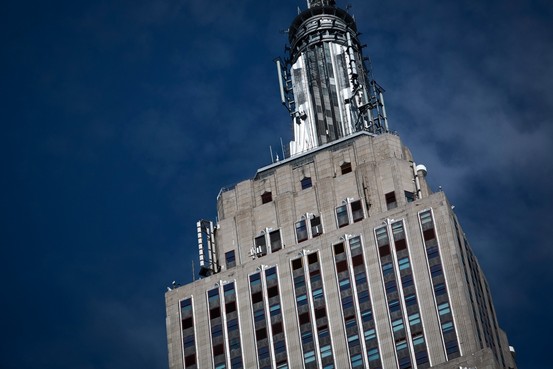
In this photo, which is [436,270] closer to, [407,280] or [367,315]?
[407,280]

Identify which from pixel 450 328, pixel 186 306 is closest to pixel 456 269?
pixel 450 328

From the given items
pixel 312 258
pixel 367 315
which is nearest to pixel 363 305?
pixel 367 315

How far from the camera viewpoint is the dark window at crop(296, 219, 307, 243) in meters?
184

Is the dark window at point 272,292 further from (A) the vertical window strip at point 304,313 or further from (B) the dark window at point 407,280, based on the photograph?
(B) the dark window at point 407,280

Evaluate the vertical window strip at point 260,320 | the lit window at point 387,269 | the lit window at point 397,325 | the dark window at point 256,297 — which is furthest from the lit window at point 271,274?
the lit window at point 397,325

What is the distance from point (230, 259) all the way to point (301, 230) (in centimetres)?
1047

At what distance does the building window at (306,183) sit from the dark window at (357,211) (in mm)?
8887

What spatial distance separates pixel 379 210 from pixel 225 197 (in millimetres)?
24402

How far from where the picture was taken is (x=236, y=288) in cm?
18100

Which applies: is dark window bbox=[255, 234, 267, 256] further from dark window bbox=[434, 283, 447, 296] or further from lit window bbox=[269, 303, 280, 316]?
dark window bbox=[434, 283, 447, 296]

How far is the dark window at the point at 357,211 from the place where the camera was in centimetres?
18188

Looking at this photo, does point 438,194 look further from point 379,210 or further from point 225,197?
point 225,197

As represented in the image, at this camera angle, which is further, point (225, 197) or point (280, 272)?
point (225, 197)

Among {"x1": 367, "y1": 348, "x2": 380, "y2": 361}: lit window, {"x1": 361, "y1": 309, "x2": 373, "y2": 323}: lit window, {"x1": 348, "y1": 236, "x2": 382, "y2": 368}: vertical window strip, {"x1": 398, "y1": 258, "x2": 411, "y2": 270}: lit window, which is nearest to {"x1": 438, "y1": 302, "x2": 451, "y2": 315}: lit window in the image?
{"x1": 398, "y1": 258, "x2": 411, "y2": 270}: lit window
